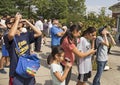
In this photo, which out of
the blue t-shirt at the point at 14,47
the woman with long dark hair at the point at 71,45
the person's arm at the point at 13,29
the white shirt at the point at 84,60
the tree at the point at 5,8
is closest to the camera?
the person's arm at the point at 13,29

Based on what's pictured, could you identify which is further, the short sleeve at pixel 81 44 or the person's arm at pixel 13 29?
the short sleeve at pixel 81 44

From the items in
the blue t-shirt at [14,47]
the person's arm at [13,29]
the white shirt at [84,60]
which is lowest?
the white shirt at [84,60]

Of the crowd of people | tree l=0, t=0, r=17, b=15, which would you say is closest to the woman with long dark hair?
the crowd of people

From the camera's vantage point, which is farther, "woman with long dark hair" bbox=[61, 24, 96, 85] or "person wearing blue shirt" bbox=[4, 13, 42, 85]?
"woman with long dark hair" bbox=[61, 24, 96, 85]

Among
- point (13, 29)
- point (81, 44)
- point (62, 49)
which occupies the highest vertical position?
point (13, 29)

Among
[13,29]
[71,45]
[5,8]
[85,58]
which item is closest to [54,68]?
[13,29]

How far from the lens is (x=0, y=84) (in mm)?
7941

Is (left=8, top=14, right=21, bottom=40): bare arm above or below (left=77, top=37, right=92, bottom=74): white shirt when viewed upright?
above

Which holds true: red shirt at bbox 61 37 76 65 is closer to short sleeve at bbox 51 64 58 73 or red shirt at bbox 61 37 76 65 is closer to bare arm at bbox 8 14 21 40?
short sleeve at bbox 51 64 58 73

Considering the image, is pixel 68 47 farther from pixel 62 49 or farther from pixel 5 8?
pixel 5 8

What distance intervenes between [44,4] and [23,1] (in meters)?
4.82

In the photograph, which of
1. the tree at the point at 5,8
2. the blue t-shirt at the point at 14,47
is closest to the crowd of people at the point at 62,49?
the blue t-shirt at the point at 14,47

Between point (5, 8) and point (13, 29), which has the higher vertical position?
point (13, 29)

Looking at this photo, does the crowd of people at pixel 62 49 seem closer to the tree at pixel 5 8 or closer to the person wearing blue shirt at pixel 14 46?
the person wearing blue shirt at pixel 14 46
